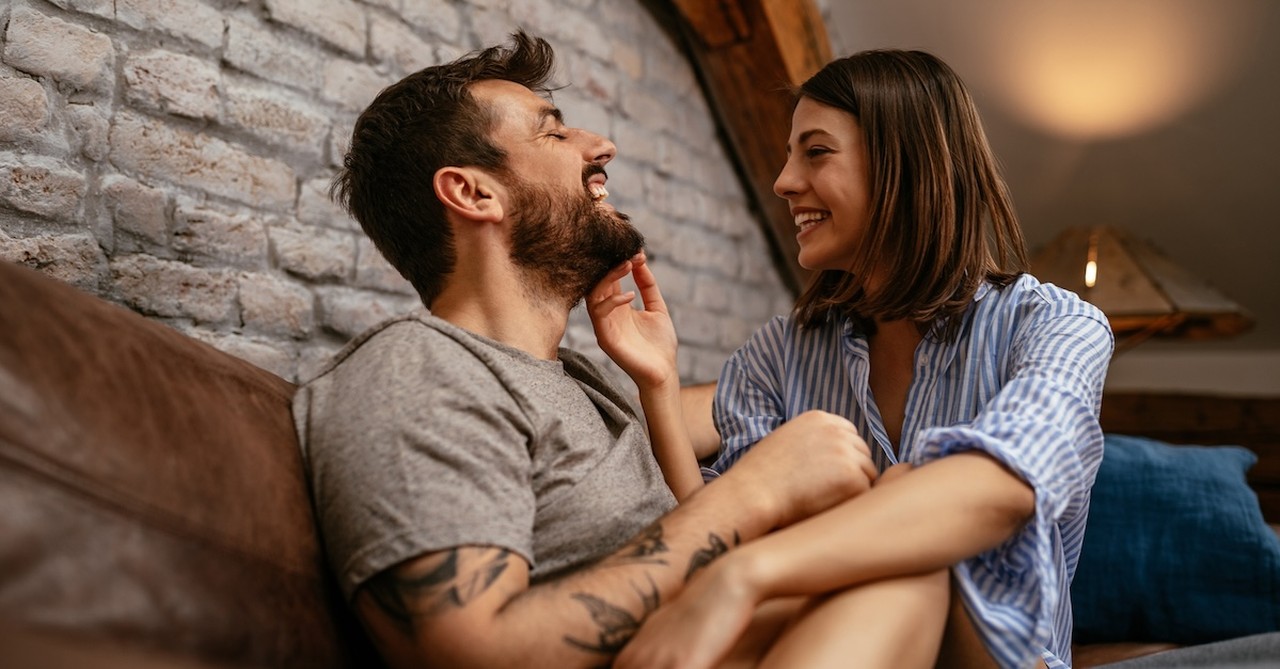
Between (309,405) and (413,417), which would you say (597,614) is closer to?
(413,417)

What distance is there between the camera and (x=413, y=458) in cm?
97

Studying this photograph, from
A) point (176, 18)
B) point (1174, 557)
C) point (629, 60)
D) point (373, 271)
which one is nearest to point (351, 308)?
point (373, 271)

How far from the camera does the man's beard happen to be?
1.44 meters

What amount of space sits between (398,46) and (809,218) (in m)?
0.95

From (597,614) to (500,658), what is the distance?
0.10 meters

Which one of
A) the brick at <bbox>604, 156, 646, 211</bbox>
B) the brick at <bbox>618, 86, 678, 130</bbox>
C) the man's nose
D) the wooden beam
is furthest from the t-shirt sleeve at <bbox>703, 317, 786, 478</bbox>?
the wooden beam

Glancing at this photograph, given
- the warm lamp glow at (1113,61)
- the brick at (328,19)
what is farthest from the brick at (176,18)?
the warm lamp glow at (1113,61)

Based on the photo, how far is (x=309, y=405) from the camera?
3.81 feet

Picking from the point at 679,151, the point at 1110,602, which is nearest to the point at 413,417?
the point at 1110,602

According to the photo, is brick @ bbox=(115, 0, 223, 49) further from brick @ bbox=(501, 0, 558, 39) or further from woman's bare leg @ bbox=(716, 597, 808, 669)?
woman's bare leg @ bbox=(716, 597, 808, 669)

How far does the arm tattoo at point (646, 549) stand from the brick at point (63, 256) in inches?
36.4

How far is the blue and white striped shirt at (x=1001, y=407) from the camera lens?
105 cm

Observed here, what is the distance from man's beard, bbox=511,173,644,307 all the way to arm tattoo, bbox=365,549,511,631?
0.58 meters

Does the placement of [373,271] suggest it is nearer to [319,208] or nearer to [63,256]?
[319,208]
